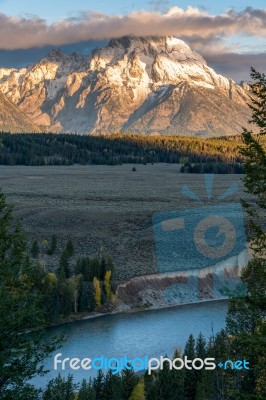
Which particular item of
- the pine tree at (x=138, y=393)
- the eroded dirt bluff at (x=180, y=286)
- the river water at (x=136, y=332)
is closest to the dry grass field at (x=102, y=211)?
the eroded dirt bluff at (x=180, y=286)

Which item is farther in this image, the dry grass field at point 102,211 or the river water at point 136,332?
the dry grass field at point 102,211

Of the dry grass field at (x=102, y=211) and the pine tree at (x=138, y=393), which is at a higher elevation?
the dry grass field at (x=102, y=211)

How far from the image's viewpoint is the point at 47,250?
85562mm

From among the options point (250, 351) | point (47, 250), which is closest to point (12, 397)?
point (250, 351)

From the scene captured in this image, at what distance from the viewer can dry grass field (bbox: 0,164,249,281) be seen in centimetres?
8944

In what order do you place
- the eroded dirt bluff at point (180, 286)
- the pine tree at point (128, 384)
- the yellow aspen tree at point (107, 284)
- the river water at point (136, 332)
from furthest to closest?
1. the eroded dirt bluff at point (180, 286)
2. the yellow aspen tree at point (107, 284)
3. the river water at point (136, 332)
4. the pine tree at point (128, 384)

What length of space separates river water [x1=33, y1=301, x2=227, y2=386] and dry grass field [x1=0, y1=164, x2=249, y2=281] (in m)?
12.3

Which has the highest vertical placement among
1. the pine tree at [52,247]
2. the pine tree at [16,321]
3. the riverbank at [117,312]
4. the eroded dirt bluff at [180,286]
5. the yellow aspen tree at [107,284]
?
the pine tree at [16,321]

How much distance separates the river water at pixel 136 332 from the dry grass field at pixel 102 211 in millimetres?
12337

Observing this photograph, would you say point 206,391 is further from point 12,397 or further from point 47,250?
point 47,250

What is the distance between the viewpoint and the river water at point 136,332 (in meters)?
53.2

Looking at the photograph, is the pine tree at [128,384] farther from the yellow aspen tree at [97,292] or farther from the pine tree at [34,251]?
the pine tree at [34,251]

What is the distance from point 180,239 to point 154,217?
18.3 metres

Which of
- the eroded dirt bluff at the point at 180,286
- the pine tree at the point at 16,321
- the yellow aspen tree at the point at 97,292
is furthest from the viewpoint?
the eroded dirt bluff at the point at 180,286
